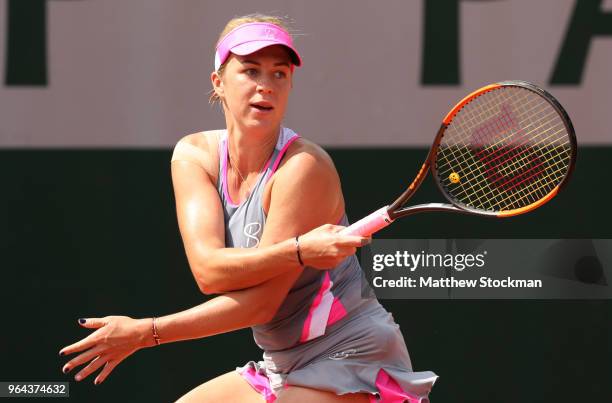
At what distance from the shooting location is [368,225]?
2.56 metres

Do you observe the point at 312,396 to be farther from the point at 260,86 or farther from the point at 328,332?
the point at 260,86

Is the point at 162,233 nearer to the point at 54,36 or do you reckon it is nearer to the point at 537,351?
the point at 54,36

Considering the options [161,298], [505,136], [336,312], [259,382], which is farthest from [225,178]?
[161,298]

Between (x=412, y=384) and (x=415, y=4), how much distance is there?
183 centimetres

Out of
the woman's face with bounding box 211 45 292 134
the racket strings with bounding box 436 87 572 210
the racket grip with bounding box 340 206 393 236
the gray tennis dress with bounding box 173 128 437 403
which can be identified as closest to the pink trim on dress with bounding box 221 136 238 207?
the gray tennis dress with bounding box 173 128 437 403

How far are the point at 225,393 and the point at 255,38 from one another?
35.2 inches

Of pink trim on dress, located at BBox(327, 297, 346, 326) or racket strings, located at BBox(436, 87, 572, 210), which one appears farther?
racket strings, located at BBox(436, 87, 572, 210)

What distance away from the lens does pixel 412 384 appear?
8.79 feet

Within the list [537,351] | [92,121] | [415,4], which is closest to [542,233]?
[537,351]

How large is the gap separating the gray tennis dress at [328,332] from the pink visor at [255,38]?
0.76ft

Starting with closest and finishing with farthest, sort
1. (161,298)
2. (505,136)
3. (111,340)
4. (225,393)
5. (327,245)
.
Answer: (327,245) → (111,340) → (225,393) → (505,136) → (161,298)

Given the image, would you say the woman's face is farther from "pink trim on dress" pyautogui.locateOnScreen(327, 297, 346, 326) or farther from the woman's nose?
"pink trim on dress" pyautogui.locateOnScreen(327, 297, 346, 326)

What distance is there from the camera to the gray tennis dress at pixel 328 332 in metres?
2.66

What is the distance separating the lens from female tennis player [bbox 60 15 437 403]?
2578 millimetres
